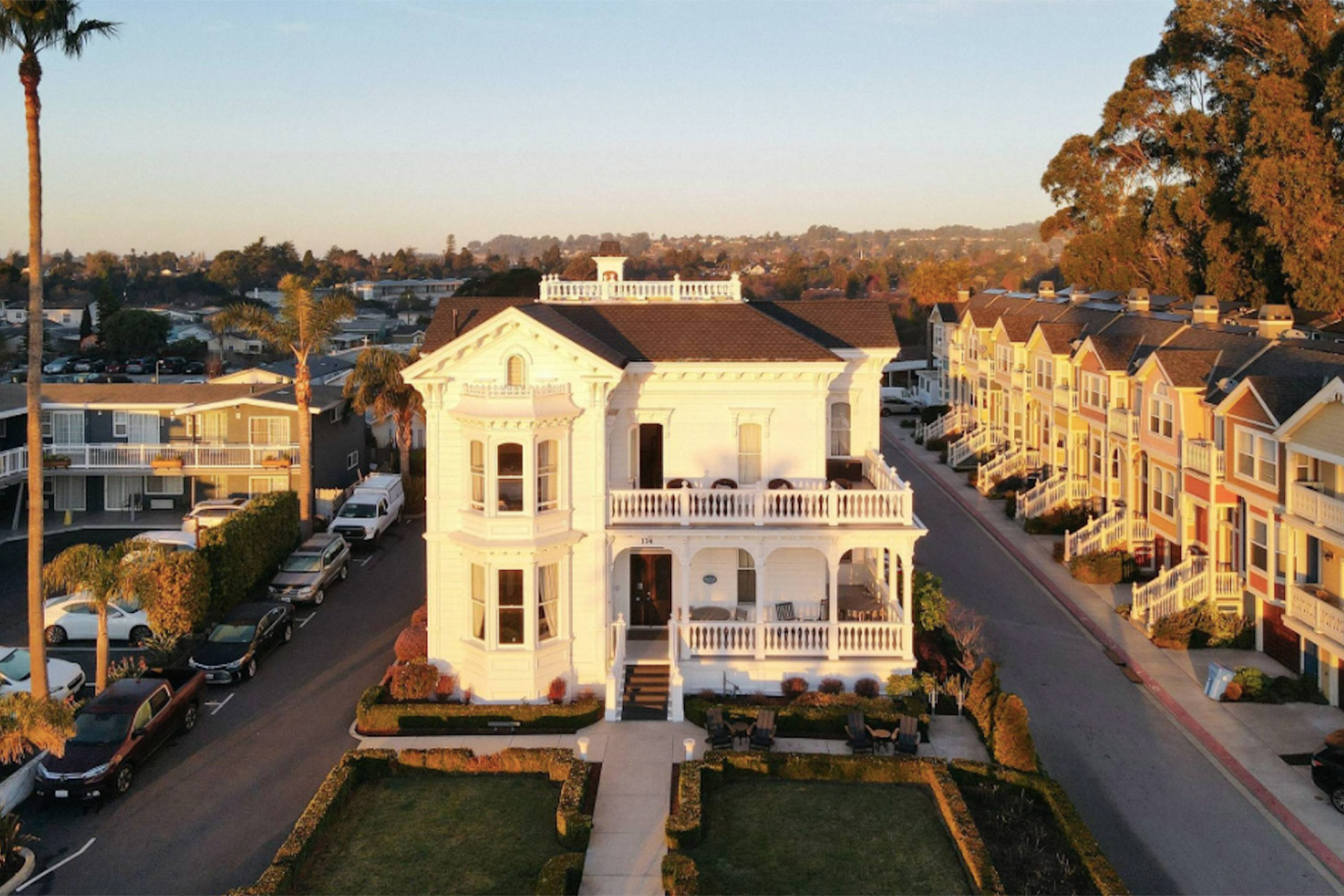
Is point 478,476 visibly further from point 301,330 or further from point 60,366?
point 60,366

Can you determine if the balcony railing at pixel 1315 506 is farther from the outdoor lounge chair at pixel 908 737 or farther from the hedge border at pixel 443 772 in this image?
the hedge border at pixel 443 772

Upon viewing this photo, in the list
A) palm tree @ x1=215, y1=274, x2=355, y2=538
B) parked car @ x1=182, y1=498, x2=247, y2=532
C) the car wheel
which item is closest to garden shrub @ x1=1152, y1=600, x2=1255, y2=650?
the car wheel

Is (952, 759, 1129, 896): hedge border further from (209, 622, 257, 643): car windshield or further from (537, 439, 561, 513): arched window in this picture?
(209, 622, 257, 643): car windshield

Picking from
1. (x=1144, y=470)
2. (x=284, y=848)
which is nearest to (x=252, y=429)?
(x=284, y=848)

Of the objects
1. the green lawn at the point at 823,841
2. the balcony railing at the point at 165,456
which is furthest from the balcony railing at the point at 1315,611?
the balcony railing at the point at 165,456

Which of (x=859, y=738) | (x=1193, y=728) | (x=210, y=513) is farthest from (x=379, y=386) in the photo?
(x=1193, y=728)

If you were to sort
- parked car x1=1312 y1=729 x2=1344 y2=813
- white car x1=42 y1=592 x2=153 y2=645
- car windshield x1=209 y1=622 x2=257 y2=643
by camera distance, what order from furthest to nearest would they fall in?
white car x1=42 y1=592 x2=153 y2=645 < car windshield x1=209 y1=622 x2=257 y2=643 < parked car x1=1312 y1=729 x2=1344 y2=813

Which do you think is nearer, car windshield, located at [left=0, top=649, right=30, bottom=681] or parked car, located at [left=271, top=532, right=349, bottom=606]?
car windshield, located at [left=0, top=649, right=30, bottom=681]
